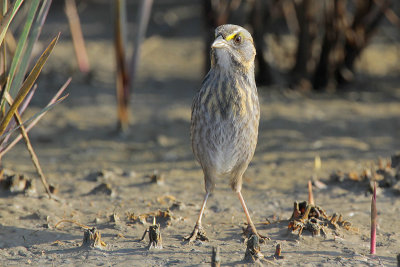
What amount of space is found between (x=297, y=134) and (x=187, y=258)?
3.21 metres

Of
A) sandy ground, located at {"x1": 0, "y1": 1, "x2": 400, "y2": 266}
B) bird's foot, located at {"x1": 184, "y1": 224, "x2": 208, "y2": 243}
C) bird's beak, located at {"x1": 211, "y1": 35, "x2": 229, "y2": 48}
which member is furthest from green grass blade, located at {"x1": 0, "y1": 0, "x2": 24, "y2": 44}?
bird's foot, located at {"x1": 184, "y1": 224, "x2": 208, "y2": 243}

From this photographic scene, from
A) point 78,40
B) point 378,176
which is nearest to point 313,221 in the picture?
point 378,176

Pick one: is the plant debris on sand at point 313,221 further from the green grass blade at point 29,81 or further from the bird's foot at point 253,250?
the green grass blade at point 29,81

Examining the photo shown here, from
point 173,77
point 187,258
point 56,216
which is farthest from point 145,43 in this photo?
point 187,258

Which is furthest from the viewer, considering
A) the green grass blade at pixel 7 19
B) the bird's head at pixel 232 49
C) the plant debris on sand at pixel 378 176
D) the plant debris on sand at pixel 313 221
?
the plant debris on sand at pixel 378 176

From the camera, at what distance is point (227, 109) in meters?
4.16

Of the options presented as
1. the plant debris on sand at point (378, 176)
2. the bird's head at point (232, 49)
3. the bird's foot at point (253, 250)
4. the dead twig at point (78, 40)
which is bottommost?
the bird's foot at point (253, 250)

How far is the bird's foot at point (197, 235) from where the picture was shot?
418 cm

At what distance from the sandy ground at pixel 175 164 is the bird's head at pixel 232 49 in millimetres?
1155

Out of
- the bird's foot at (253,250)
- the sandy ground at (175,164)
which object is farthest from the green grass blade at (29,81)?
the bird's foot at (253,250)

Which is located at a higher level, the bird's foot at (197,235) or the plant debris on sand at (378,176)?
the plant debris on sand at (378,176)

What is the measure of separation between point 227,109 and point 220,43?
0.46 m

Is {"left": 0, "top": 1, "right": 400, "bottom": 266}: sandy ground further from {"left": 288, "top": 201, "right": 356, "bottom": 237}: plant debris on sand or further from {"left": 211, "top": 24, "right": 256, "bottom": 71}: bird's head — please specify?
{"left": 211, "top": 24, "right": 256, "bottom": 71}: bird's head

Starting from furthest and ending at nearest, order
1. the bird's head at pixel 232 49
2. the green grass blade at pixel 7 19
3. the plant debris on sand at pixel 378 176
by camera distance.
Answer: the plant debris on sand at pixel 378 176 < the bird's head at pixel 232 49 < the green grass blade at pixel 7 19
